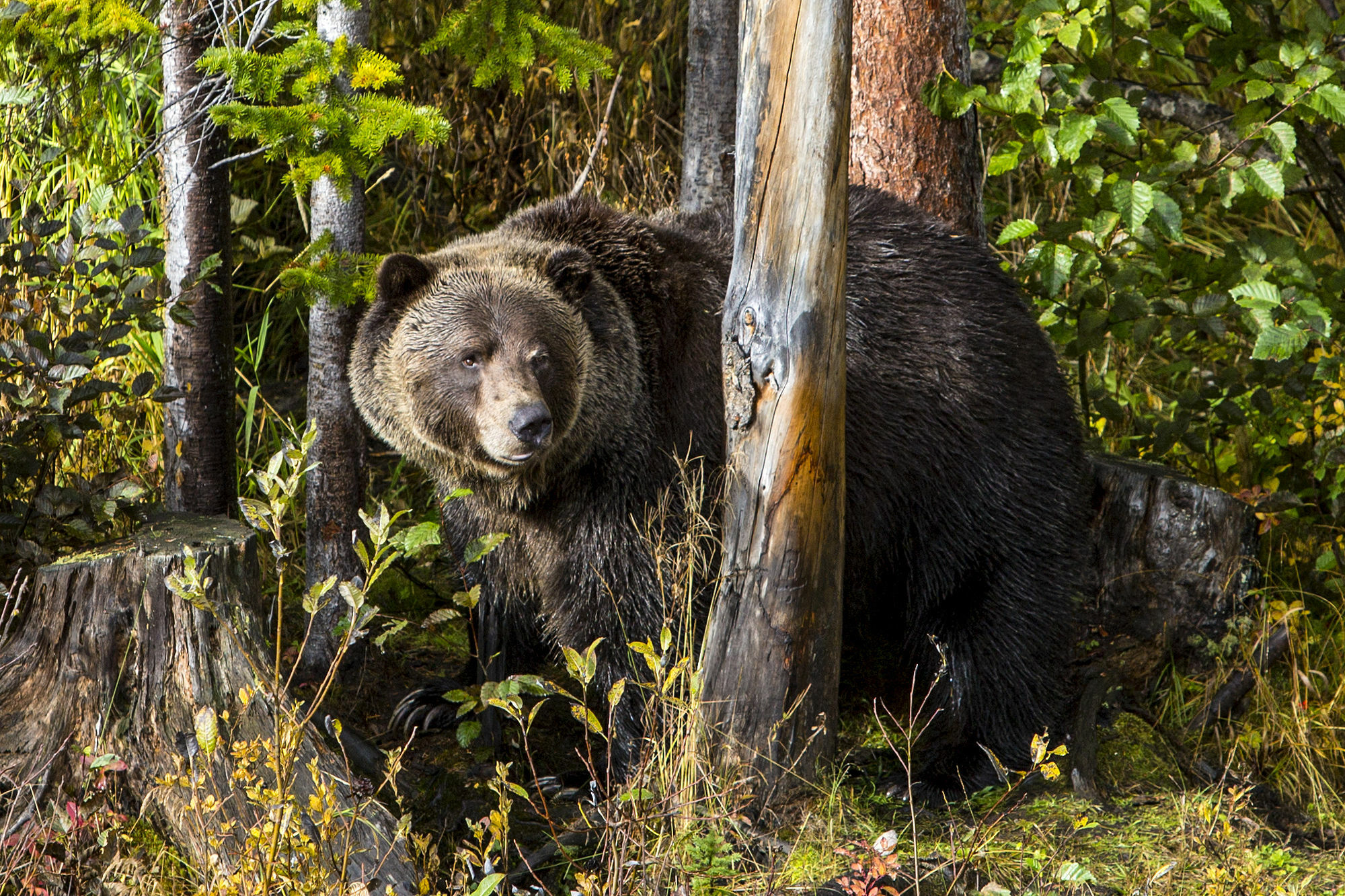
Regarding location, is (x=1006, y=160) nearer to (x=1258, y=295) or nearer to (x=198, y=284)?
(x=1258, y=295)

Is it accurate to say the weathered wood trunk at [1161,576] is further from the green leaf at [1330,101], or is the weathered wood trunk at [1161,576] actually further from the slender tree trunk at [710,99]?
the slender tree trunk at [710,99]

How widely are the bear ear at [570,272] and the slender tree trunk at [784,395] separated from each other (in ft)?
2.24

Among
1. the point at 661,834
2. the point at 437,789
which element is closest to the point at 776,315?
the point at 661,834

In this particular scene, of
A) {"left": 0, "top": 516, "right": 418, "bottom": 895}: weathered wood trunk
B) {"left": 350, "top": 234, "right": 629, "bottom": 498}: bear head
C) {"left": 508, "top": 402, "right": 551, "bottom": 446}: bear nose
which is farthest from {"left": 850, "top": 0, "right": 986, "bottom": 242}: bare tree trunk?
{"left": 0, "top": 516, "right": 418, "bottom": 895}: weathered wood trunk

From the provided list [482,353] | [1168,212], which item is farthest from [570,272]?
[1168,212]

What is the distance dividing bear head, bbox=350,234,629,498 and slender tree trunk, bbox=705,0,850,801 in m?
0.67

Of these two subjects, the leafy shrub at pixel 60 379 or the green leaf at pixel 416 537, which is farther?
the leafy shrub at pixel 60 379

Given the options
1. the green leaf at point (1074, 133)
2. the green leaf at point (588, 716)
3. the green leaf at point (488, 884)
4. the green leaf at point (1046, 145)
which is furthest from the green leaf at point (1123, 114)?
the green leaf at point (488, 884)

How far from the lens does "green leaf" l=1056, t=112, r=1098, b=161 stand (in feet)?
14.1

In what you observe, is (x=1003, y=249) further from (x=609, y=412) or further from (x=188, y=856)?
(x=188, y=856)

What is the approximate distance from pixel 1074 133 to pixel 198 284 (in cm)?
329

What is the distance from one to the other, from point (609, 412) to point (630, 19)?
4.50m

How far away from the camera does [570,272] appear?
4109 mm

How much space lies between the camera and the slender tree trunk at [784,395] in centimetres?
347
